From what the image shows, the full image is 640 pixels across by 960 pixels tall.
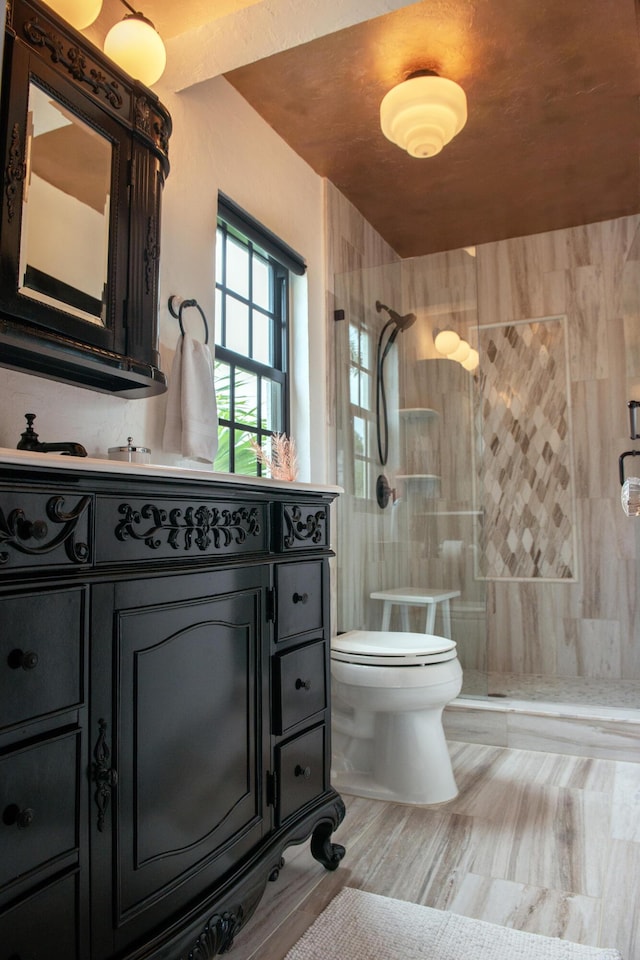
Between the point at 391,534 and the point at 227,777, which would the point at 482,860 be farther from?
the point at 391,534

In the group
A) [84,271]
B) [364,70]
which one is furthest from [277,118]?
[84,271]

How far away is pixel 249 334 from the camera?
270 centimetres

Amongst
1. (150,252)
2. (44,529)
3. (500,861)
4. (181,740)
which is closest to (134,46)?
(150,252)

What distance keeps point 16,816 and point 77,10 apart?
1.68 metres

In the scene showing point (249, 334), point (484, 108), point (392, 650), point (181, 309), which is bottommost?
point (392, 650)

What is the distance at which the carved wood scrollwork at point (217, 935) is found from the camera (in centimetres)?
121

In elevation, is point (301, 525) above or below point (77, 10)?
below

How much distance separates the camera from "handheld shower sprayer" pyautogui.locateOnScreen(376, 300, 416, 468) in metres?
3.16

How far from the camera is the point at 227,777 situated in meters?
1.33

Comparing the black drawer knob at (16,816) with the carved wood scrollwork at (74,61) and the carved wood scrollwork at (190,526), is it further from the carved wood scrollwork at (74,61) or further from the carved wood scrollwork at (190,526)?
the carved wood scrollwork at (74,61)

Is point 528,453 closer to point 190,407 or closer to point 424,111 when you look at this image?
point 424,111

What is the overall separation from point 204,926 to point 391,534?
202 cm

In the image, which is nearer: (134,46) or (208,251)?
(134,46)

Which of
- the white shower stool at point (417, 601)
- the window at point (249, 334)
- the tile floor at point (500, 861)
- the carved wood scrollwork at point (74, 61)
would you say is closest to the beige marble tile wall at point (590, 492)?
the white shower stool at point (417, 601)
